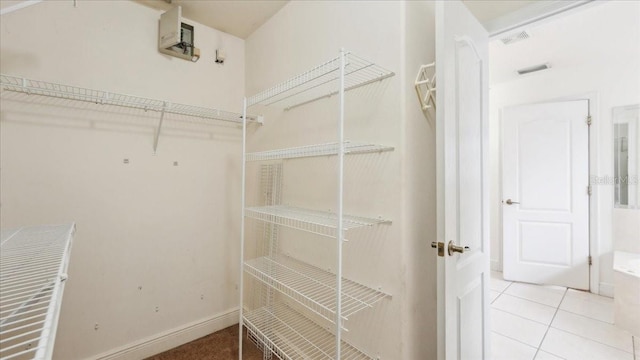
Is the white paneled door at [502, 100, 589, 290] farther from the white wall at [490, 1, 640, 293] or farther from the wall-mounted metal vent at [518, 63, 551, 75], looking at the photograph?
the wall-mounted metal vent at [518, 63, 551, 75]

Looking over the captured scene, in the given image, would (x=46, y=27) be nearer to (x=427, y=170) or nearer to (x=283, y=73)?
(x=283, y=73)

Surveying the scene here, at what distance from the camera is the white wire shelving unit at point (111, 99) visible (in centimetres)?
152

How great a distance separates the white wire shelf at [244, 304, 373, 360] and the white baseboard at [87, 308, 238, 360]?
1.44 ft

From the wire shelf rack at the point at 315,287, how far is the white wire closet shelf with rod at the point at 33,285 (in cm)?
89

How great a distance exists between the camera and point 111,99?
180 cm

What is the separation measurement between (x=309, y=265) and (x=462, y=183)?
3.44 feet

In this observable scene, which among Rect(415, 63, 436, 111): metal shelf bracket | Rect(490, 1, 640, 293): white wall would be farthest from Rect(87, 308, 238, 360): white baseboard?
Rect(490, 1, 640, 293): white wall

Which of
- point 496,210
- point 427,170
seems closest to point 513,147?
point 496,210

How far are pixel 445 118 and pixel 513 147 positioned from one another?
287cm

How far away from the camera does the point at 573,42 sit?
2473mm

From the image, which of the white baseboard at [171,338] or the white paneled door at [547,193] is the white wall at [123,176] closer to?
the white baseboard at [171,338]

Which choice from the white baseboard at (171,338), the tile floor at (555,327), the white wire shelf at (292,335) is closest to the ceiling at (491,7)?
the white wire shelf at (292,335)

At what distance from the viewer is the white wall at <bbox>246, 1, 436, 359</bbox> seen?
130cm

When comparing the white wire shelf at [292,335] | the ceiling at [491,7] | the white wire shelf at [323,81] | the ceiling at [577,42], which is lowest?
the white wire shelf at [292,335]
